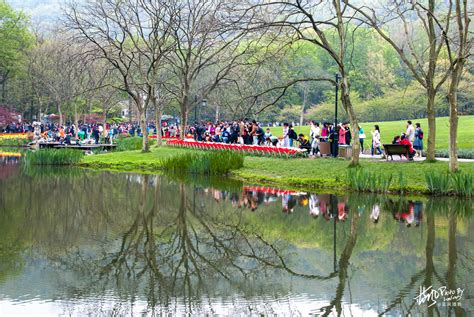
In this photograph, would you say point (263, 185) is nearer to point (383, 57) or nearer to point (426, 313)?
point (426, 313)

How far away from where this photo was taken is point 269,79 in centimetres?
5756

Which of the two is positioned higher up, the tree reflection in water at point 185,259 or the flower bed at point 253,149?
the flower bed at point 253,149

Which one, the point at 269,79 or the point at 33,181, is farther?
A: the point at 269,79

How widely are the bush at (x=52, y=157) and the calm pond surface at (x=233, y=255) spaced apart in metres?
15.2

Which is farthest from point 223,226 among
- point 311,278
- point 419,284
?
point 419,284

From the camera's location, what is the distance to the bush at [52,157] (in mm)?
37594

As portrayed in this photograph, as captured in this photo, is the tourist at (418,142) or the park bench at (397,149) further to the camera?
the tourist at (418,142)

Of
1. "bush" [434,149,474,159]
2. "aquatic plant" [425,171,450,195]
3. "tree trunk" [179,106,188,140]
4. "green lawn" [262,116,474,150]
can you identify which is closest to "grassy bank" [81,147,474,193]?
"aquatic plant" [425,171,450,195]

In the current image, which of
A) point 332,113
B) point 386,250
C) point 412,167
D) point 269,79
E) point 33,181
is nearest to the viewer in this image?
point 386,250

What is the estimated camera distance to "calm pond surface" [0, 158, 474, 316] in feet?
31.2

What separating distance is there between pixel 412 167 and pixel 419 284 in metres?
15.5

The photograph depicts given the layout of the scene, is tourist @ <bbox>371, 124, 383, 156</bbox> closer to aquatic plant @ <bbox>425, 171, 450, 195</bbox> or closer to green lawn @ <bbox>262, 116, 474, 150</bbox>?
green lawn @ <bbox>262, 116, 474, 150</bbox>

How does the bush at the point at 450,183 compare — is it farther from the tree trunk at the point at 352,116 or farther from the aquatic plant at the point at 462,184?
the tree trunk at the point at 352,116

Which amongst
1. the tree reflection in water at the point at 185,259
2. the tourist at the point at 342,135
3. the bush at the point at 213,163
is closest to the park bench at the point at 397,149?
the bush at the point at 213,163
